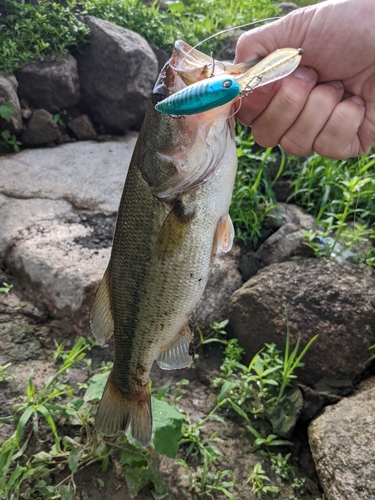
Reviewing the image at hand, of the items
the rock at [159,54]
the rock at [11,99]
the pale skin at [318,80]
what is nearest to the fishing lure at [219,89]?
the pale skin at [318,80]

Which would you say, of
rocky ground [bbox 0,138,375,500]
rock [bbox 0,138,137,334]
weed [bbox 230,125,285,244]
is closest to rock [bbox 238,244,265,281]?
rocky ground [bbox 0,138,375,500]

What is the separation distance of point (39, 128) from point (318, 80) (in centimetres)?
363

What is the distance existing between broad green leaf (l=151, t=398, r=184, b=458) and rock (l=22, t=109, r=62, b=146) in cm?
343

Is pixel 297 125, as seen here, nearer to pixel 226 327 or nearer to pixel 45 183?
pixel 226 327

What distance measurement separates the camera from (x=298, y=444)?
2.74 m

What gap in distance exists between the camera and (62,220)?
369cm

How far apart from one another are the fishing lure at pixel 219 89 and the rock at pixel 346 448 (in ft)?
6.85

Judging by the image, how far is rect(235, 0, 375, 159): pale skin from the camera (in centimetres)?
165

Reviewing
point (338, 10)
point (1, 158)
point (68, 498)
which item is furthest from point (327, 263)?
point (1, 158)

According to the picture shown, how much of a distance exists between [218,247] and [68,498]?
153cm

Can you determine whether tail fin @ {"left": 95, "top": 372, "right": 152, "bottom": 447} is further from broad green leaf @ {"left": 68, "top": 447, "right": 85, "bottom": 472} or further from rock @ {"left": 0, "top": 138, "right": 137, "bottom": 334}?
rock @ {"left": 0, "top": 138, "right": 137, "bottom": 334}

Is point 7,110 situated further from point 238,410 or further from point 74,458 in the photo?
point 238,410

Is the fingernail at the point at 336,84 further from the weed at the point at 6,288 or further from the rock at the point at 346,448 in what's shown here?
the weed at the point at 6,288

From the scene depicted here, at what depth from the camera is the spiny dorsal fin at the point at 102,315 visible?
176 centimetres
